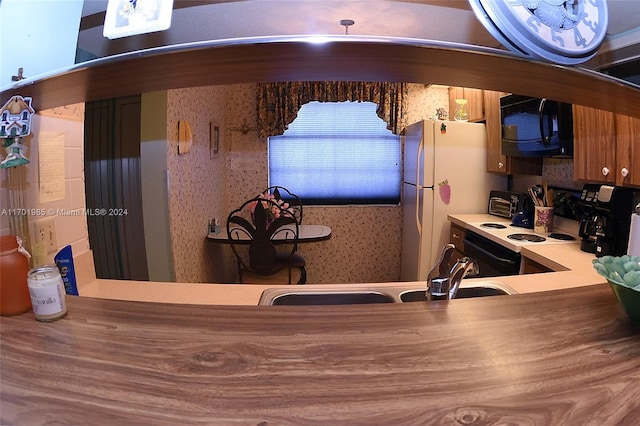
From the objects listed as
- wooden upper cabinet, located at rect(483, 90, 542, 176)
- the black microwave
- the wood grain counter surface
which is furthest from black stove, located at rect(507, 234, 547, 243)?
the wood grain counter surface

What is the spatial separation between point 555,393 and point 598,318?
1.14 ft

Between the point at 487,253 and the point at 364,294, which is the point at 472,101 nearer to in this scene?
the point at 487,253

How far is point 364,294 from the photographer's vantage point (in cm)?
126

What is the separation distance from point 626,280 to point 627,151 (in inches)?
50.4

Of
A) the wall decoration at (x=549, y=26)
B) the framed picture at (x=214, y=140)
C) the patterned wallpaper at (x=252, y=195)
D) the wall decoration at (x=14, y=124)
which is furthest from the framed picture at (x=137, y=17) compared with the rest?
the framed picture at (x=214, y=140)

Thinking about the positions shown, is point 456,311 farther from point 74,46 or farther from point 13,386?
point 74,46

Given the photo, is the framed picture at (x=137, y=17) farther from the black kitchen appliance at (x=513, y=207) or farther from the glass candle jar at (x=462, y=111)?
the glass candle jar at (x=462, y=111)

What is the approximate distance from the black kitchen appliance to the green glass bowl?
197cm

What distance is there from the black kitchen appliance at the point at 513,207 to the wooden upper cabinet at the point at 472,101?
2.20 feet

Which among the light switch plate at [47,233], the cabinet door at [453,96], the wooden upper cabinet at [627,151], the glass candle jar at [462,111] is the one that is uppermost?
the cabinet door at [453,96]

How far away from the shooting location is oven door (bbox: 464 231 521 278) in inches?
77.5

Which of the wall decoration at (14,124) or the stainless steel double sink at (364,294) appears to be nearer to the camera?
the wall decoration at (14,124)

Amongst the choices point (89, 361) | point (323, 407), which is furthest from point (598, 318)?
point (89, 361)

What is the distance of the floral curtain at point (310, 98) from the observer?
3371 mm
